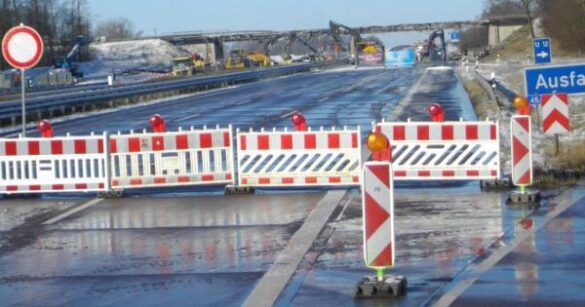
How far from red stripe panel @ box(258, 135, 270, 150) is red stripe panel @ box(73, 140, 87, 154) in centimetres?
257

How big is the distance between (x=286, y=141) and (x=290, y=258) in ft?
18.9

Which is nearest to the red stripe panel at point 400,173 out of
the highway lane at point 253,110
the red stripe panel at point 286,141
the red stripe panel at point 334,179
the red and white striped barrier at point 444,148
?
the red and white striped barrier at point 444,148

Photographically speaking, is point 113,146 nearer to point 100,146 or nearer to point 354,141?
point 100,146

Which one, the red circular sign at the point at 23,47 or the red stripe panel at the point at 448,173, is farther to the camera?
the red circular sign at the point at 23,47

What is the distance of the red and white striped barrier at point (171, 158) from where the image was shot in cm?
1775

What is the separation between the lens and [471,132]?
17.0 metres

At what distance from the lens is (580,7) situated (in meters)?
65.9

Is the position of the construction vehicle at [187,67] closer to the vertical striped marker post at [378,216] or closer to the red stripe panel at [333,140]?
the red stripe panel at [333,140]

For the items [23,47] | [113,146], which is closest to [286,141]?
[113,146]

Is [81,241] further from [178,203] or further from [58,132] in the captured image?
[58,132]

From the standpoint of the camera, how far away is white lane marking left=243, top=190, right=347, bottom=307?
32.7 feet

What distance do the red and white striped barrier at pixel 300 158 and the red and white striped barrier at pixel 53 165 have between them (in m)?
2.12

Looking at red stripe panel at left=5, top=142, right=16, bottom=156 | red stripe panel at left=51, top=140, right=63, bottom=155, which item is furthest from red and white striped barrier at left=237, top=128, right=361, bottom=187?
red stripe panel at left=5, top=142, right=16, bottom=156

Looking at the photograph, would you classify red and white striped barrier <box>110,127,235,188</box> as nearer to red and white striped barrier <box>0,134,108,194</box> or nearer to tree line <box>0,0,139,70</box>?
red and white striped barrier <box>0,134,108,194</box>
